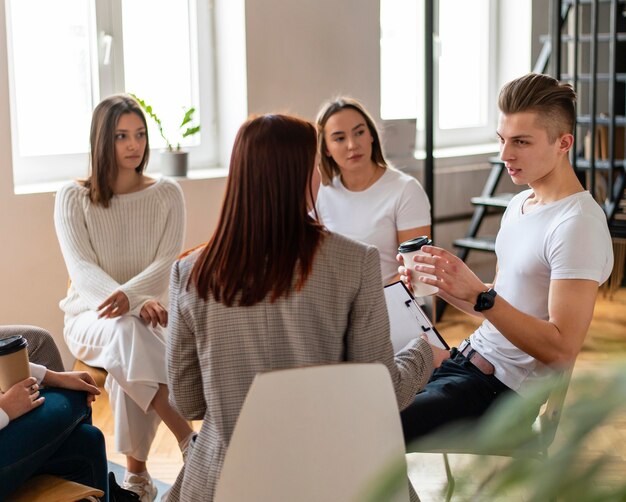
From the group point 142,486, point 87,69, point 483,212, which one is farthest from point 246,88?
point 142,486

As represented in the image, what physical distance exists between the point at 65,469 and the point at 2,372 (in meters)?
0.38

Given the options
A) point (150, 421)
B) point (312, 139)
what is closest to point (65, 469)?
point (150, 421)

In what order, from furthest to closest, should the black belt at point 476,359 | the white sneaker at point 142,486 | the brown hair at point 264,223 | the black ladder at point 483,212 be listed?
the black ladder at point 483,212 < the white sneaker at point 142,486 < the black belt at point 476,359 < the brown hair at point 264,223

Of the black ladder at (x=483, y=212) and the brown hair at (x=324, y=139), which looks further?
the black ladder at (x=483, y=212)

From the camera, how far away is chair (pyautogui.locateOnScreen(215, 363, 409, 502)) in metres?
1.32

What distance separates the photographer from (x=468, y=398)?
2.05 metres

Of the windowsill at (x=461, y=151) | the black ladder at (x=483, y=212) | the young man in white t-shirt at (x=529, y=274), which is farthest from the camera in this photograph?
the windowsill at (x=461, y=151)

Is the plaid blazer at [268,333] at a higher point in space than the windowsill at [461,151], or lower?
lower

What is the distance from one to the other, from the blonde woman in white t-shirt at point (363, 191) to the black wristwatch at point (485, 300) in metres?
1.10

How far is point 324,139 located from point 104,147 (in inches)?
31.4

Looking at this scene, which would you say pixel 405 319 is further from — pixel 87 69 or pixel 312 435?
pixel 87 69

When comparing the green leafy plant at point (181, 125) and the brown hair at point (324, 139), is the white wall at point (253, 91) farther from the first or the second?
the brown hair at point (324, 139)

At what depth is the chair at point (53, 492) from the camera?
5.95 ft

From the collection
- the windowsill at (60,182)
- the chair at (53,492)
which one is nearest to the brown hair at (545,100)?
the chair at (53,492)
